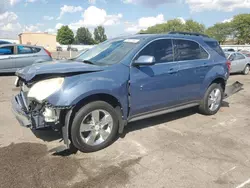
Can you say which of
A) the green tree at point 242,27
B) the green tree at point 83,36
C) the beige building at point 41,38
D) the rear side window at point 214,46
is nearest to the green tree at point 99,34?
the green tree at point 83,36

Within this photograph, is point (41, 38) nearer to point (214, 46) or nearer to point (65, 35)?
point (65, 35)

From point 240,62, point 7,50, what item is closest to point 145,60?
point 7,50

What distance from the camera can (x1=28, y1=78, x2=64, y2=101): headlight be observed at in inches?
134

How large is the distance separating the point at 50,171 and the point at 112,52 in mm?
2265

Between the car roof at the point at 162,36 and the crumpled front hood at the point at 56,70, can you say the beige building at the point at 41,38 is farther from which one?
the crumpled front hood at the point at 56,70

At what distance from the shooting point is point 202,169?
3.36m

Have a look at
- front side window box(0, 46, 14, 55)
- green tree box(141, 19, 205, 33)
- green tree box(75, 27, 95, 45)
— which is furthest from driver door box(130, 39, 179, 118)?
green tree box(75, 27, 95, 45)

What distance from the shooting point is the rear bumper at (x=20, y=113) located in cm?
359

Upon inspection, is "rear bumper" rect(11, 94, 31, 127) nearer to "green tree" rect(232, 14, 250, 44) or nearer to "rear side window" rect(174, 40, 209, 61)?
"rear side window" rect(174, 40, 209, 61)

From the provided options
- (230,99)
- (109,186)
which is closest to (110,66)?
(109,186)

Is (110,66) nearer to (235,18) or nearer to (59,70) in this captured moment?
(59,70)

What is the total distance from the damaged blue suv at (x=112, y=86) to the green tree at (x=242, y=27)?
8152 cm

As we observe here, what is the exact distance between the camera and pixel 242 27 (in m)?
77.4

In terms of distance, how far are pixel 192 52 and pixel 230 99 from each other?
137 inches
